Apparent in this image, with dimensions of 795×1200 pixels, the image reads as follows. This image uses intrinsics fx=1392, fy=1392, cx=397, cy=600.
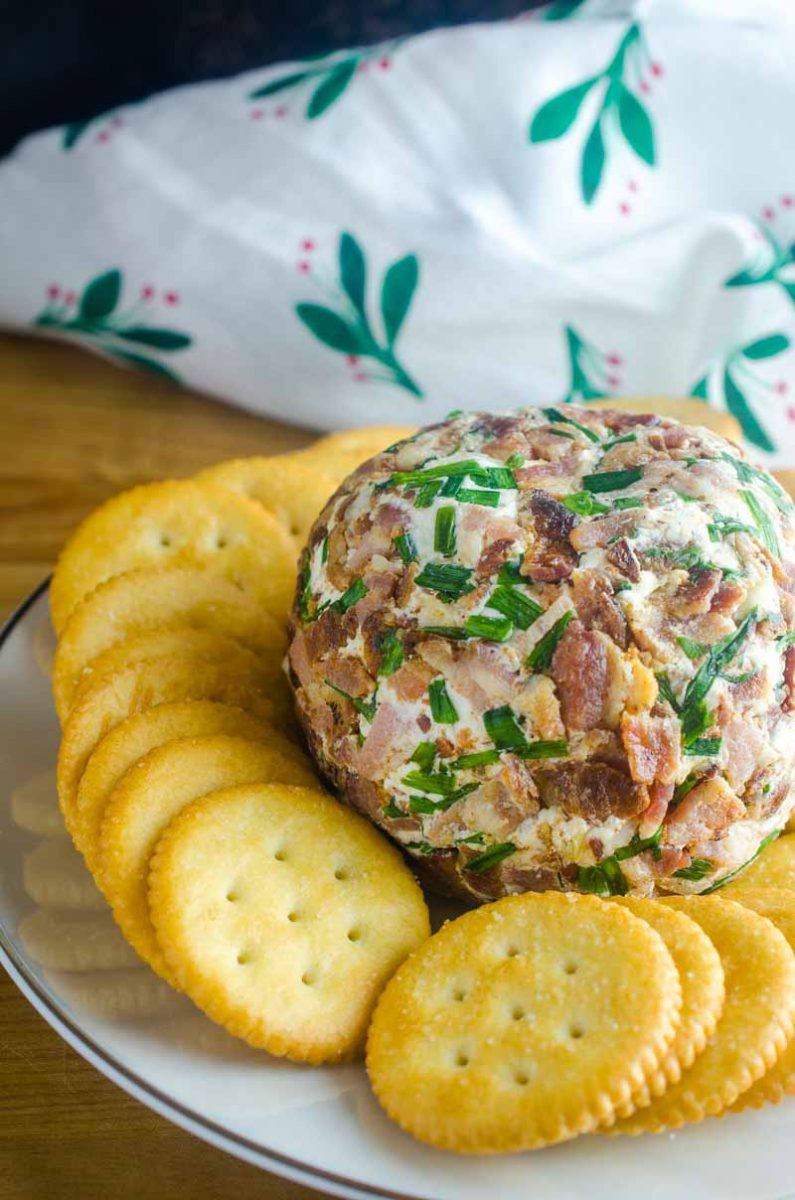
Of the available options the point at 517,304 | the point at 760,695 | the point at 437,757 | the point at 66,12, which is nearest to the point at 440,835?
the point at 437,757

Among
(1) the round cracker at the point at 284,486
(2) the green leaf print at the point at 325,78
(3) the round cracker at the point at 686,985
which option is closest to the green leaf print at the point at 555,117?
(2) the green leaf print at the point at 325,78

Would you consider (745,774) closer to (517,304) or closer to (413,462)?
(413,462)

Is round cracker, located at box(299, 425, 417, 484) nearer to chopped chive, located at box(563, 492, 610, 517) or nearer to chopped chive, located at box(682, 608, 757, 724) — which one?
chopped chive, located at box(563, 492, 610, 517)

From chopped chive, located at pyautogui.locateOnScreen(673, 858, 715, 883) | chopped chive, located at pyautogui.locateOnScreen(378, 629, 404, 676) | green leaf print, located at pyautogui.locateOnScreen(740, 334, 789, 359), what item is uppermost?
chopped chive, located at pyautogui.locateOnScreen(378, 629, 404, 676)

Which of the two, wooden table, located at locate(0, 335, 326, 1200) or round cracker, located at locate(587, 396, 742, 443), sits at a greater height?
round cracker, located at locate(587, 396, 742, 443)

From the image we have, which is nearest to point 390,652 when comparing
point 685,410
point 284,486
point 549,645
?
point 549,645

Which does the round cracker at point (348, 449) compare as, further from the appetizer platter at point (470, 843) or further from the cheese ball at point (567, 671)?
the cheese ball at point (567, 671)

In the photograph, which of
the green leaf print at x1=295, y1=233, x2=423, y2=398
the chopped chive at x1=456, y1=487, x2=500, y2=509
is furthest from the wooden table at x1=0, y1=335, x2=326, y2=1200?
the chopped chive at x1=456, y1=487, x2=500, y2=509
